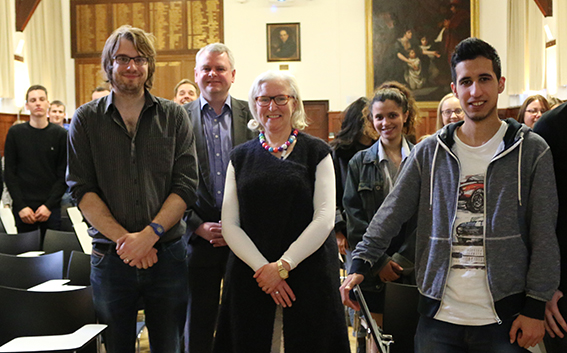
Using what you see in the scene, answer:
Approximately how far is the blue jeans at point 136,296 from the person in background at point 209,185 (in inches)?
13.9

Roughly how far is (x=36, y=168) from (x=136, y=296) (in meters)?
3.02

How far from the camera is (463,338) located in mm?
1812

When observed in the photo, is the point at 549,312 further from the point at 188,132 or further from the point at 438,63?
the point at 438,63

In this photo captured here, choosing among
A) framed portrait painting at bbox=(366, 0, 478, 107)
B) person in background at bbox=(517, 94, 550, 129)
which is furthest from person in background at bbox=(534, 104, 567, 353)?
framed portrait painting at bbox=(366, 0, 478, 107)

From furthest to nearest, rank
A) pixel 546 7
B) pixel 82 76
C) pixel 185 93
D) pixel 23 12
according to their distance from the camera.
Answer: pixel 82 76 < pixel 23 12 < pixel 546 7 < pixel 185 93

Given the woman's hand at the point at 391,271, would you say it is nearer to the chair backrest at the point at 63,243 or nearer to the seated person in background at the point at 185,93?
the chair backrest at the point at 63,243

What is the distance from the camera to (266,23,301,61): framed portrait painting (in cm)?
1294

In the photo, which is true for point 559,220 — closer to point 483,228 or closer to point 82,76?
point 483,228

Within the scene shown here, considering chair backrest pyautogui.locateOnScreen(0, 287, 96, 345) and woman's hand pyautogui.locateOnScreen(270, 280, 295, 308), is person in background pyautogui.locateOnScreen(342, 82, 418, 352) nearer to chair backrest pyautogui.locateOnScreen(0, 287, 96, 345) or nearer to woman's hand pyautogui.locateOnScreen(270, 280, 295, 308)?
woman's hand pyautogui.locateOnScreen(270, 280, 295, 308)

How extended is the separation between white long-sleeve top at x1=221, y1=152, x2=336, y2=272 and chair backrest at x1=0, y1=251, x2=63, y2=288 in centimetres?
111

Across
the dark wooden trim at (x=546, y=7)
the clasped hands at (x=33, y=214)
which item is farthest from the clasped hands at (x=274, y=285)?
the dark wooden trim at (x=546, y=7)

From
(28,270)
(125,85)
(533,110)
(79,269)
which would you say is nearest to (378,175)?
(125,85)

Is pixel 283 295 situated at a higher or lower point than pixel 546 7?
lower

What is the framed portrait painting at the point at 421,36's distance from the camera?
12.6 metres
